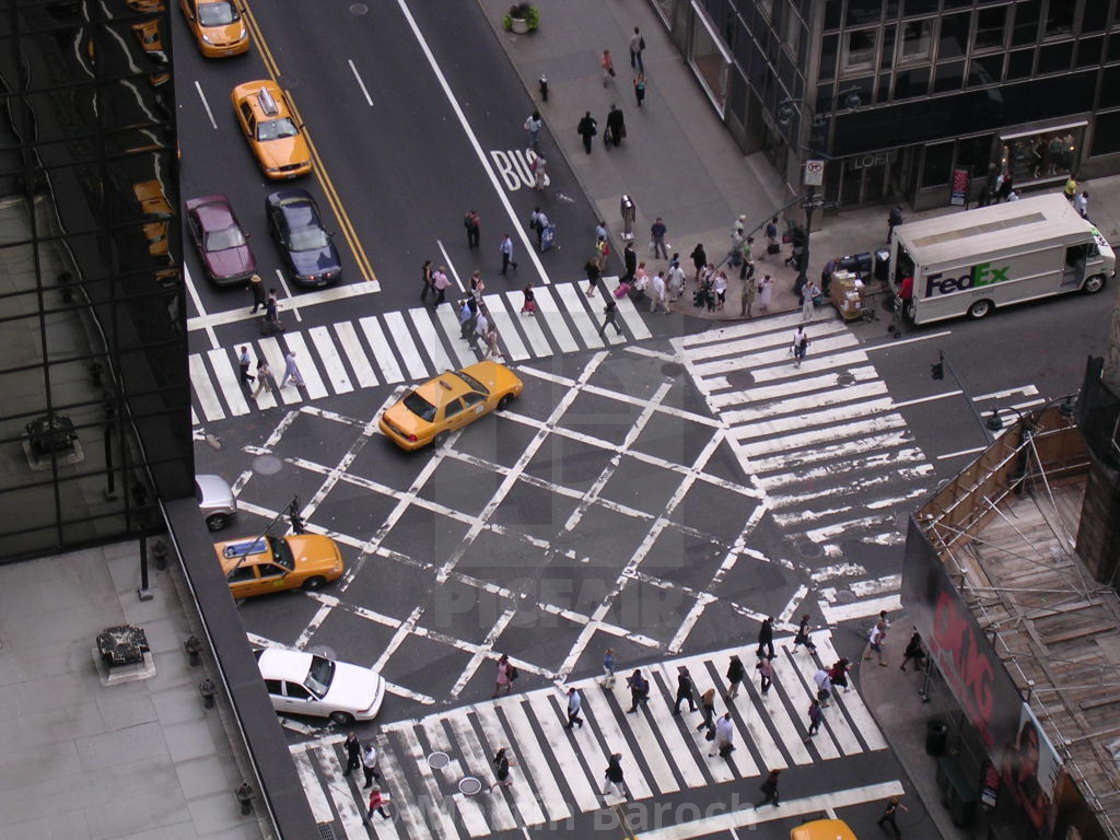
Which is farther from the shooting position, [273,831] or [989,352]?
[989,352]

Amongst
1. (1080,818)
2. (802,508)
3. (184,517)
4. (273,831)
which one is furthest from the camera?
(802,508)

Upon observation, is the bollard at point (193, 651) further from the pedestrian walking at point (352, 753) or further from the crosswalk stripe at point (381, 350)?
the crosswalk stripe at point (381, 350)

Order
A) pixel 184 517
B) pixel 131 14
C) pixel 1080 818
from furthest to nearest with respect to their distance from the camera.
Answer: pixel 1080 818, pixel 184 517, pixel 131 14

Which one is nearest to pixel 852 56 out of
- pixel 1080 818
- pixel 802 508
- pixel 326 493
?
pixel 802 508

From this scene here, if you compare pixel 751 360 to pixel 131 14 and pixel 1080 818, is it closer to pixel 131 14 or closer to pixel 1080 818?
pixel 1080 818

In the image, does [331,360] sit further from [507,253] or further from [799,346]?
[799,346]

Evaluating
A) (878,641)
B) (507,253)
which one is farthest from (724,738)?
(507,253)

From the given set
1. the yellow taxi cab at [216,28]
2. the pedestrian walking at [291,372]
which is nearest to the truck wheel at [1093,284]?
the pedestrian walking at [291,372]
